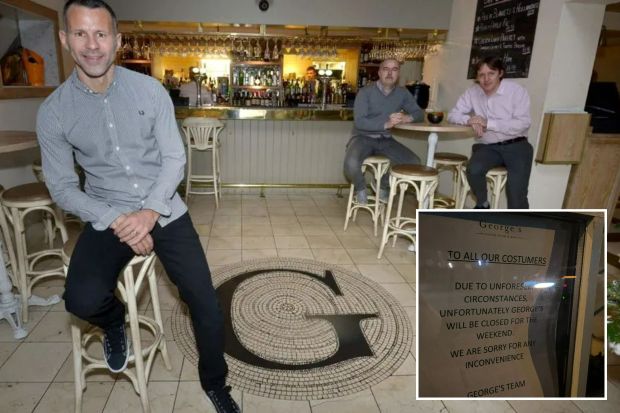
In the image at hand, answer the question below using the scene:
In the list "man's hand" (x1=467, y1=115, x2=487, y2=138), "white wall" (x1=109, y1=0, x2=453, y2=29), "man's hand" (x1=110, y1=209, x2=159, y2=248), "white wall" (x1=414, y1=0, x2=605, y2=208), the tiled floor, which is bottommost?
the tiled floor

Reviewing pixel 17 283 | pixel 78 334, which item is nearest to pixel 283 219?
pixel 17 283

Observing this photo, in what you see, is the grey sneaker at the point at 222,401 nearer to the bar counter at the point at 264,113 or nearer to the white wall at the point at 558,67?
the white wall at the point at 558,67

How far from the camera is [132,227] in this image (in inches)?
57.1

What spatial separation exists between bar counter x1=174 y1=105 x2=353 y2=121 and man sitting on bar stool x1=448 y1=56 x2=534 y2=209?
4.84 feet

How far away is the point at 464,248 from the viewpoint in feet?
2.66

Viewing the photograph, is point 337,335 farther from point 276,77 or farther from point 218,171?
point 276,77

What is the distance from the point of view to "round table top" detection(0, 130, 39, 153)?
196 cm

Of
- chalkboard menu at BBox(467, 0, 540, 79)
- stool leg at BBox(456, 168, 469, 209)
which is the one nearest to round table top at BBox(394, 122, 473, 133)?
stool leg at BBox(456, 168, 469, 209)

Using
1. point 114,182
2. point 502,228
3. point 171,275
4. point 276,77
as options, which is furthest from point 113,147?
point 276,77

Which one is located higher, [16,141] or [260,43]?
[260,43]

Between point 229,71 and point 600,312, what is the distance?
6.71 meters

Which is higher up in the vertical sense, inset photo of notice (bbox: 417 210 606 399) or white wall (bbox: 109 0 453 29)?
white wall (bbox: 109 0 453 29)

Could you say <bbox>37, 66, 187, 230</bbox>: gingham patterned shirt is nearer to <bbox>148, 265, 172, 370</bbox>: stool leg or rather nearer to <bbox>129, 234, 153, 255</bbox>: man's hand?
<bbox>129, 234, 153, 255</bbox>: man's hand

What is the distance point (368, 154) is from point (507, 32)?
1.67 metres
